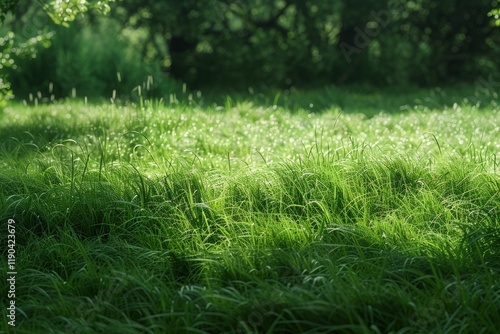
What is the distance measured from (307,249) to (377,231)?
16.1 inches

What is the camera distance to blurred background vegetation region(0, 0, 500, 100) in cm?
1052

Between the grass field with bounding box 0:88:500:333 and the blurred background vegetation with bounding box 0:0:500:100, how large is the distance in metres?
5.52

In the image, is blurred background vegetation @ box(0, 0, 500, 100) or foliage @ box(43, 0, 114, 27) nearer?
foliage @ box(43, 0, 114, 27)

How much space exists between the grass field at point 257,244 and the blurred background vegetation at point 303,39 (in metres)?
5.52

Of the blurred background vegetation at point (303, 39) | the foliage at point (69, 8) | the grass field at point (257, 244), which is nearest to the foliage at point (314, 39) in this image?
the blurred background vegetation at point (303, 39)

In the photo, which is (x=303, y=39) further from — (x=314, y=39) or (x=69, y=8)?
(x=69, y=8)

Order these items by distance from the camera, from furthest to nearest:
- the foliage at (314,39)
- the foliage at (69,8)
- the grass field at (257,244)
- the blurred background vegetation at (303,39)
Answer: the foliage at (314,39), the blurred background vegetation at (303,39), the foliage at (69,8), the grass field at (257,244)

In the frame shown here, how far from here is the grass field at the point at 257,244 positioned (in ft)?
9.77

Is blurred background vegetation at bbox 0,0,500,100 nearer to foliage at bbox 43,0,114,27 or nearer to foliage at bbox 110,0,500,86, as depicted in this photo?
foliage at bbox 110,0,500,86

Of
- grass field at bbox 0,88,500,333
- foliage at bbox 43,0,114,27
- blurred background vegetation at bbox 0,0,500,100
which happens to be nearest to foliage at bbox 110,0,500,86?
blurred background vegetation at bbox 0,0,500,100

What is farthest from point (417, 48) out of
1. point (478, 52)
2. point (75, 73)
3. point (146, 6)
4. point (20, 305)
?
point (20, 305)

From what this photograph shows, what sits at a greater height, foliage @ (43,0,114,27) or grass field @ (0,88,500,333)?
foliage @ (43,0,114,27)

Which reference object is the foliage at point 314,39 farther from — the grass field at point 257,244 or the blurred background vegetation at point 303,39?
the grass field at point 257,244

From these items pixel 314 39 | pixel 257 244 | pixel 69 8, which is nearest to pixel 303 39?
pixel 314 39
